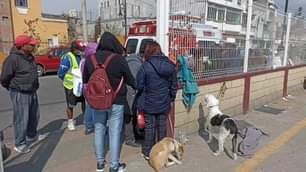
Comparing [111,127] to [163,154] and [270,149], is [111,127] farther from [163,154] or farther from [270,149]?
[270,149]

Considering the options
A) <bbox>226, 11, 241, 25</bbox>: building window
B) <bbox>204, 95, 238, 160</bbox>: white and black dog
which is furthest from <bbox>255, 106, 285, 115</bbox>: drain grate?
<bbox>204, 95, 238, 160</bbox>: white and black dog

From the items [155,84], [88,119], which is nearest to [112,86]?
[155,84]

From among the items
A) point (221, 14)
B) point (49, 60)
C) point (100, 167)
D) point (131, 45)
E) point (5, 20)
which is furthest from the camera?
point (5, 20)

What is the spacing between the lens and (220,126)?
14.0 feet

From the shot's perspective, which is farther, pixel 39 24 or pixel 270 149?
pixel 39 24

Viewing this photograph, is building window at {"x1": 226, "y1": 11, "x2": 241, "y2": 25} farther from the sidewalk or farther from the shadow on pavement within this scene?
the shadow on pavement

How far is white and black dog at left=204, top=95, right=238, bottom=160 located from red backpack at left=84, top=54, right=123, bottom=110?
1.83 m

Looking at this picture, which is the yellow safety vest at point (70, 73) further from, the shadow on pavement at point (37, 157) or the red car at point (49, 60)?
the red car at point (49, 60)

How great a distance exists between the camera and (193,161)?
161 inches

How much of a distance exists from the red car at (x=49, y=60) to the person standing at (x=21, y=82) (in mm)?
12180

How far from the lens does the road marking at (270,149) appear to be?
3923mm

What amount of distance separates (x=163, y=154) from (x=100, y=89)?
1.27m

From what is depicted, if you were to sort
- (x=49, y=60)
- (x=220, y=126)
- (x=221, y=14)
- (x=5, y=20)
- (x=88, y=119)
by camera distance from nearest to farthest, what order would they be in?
(x=220, y=126) → (x=88, y=119) → (x=221, y=14) → (x=49, y=60) → (x=5, y=20)

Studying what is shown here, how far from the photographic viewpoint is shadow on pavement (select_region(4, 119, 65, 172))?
3740 mm
